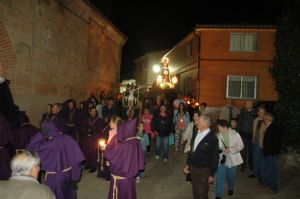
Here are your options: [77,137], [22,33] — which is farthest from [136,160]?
[22,33]

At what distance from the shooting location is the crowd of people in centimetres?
630

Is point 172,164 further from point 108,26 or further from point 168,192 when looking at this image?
point 108,26

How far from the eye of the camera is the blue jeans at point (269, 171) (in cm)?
892

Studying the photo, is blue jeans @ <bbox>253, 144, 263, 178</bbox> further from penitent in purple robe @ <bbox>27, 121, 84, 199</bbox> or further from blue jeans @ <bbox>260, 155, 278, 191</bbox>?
penitent in purple robe @ <bbox>27, 121, 84, 199</bbox>

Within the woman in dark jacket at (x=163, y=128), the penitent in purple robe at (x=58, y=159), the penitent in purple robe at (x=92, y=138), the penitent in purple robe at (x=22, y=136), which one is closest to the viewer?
the penitent in purple robe at (x=58, y=159)

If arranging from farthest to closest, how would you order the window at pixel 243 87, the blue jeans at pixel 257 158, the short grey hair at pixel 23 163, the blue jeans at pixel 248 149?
1. the window at pixel 243 87
2. the blue jeans at pixel 248 149
3. the blue jeans at pixel 257 158
4. the short grey hair at pixel 23 163

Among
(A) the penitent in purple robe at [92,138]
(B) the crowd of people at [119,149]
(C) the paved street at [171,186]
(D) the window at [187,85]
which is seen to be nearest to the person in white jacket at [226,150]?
(B) the crowd of people at [119,149]

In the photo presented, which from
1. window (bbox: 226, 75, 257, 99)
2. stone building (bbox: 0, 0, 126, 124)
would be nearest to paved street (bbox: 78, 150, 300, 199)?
stone building (bbox: 0, 0, 126, 124)

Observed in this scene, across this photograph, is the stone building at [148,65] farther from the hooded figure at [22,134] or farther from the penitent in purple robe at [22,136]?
the penitent in purple robe at [22,136]

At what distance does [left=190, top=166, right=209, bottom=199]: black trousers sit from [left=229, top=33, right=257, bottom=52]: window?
59.3ft

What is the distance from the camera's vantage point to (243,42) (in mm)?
23453

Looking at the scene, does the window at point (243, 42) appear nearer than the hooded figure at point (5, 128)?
No

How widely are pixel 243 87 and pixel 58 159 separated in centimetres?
1898

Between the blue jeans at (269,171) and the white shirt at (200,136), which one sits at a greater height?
the white shirt at (200,136)
